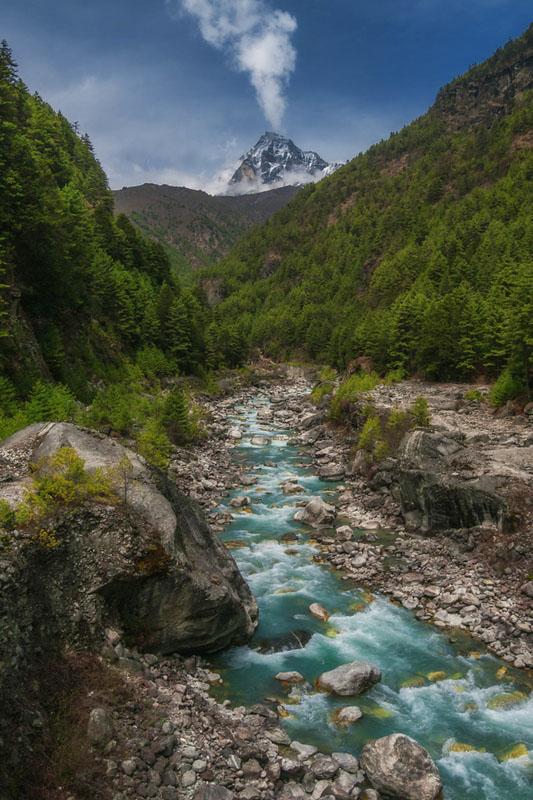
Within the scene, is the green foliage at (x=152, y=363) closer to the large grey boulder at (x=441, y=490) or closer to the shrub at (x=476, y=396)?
the shrub at (x=476, y=396)

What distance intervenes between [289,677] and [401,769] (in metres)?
3.93

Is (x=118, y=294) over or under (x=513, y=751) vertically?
over

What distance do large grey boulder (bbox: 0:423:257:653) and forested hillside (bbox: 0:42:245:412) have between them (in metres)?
13.6

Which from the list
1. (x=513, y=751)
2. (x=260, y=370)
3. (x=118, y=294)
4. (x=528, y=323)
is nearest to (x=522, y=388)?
(x=528, y=323)

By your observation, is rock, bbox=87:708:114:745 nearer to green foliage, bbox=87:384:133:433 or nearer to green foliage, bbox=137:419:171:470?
green foliage, bbox=137:419:171:470

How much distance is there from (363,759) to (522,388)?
33.9 m

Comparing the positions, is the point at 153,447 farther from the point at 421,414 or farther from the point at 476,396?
the point at 476,396

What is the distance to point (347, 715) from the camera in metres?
10.5

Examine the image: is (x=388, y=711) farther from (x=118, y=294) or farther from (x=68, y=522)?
(x=118, y=294)

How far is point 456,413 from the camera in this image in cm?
3581

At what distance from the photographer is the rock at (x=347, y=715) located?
10.4 m

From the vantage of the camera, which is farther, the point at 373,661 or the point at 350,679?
the point at 373,661

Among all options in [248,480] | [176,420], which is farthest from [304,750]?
[176,420]

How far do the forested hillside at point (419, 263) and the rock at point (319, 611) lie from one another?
2781cm
